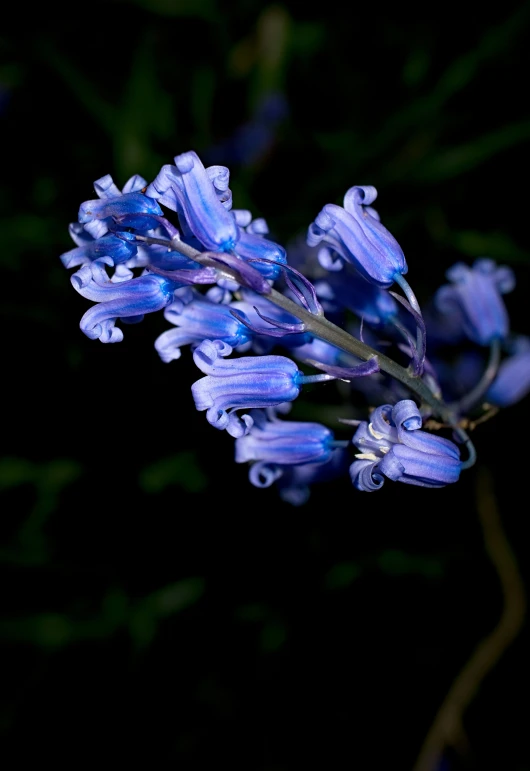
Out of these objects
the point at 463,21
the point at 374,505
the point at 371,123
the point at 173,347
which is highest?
the point at 463,21

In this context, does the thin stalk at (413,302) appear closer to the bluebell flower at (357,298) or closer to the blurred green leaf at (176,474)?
the bluebell flower at (357,298)

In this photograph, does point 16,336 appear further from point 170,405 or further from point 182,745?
point 182,745

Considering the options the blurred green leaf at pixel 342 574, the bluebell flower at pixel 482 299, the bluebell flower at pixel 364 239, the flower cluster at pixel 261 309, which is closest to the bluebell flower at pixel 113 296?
the flower cluster at pixel 261 309

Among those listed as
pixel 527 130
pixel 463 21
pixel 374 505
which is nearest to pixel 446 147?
pixel 527 130

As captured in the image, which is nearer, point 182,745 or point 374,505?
point 374,505

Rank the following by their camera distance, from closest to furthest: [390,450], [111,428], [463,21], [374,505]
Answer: [390,450] → [374,505] → [111,428] → [463,21]

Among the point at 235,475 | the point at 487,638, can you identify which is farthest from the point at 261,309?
the point at 487,638
